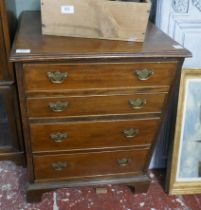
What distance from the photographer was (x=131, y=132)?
1.33m

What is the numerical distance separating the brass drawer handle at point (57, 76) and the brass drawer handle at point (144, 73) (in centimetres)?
30

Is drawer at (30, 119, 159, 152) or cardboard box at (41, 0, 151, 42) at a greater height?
cardboard box at (41, 0, 151, 42)

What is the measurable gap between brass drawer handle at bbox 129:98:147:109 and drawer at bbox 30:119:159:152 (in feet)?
0.30

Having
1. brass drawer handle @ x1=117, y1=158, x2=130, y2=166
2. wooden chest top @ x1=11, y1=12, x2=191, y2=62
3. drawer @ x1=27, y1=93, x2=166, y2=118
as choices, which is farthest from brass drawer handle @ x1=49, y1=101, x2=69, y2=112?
brass drawer handle @ x1=117, y1=158, x2=130, y2=166

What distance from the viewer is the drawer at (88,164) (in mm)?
1398

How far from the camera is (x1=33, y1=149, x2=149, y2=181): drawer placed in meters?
1.40

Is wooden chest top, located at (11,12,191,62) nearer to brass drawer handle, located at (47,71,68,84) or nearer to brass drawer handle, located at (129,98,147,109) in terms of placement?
brass drawer handle, located at (47,71,68,84)

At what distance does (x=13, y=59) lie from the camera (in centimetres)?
100

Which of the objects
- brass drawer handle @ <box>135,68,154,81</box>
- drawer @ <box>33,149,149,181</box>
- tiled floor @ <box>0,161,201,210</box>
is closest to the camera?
brass drawer handle @ <box>135,68,154,81</box>

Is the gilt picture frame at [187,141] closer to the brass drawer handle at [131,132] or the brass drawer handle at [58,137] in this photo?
the brass drawer handle at [131,132]

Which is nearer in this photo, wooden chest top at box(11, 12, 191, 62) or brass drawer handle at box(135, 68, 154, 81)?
wooden chest top at box(11, 12, 191, 62)

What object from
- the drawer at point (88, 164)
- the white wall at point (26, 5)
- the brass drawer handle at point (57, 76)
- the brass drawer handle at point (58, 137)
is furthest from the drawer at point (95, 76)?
the white wall at point (26, 5)

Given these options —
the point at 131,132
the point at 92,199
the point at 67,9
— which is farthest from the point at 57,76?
the point at 92,199

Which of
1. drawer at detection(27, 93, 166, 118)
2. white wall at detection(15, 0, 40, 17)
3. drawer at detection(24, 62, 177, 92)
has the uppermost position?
white wall at detection(15, 0, 40, 17)
